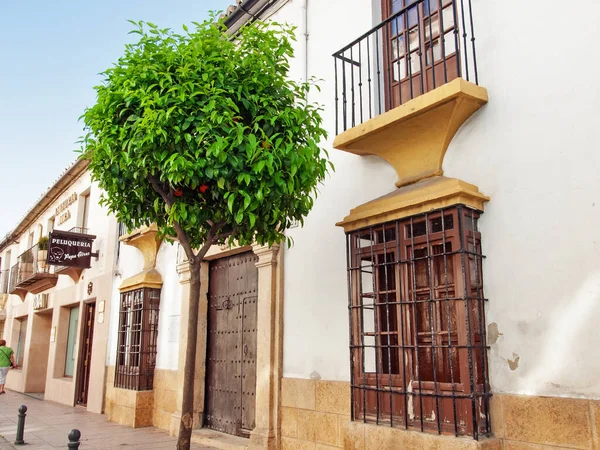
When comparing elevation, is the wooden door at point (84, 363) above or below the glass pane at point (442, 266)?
below

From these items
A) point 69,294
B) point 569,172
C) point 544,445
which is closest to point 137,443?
point 544,445

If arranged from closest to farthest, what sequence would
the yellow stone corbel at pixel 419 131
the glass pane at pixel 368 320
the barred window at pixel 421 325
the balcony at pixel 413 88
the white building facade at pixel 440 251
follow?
the white building facade at pixel 440 251 → the barred window at pixel 421 325 → the yellow stone corbel at pixel 419 131 → the balcony at pixel 413 88 → the glass pane at pixel 368 320

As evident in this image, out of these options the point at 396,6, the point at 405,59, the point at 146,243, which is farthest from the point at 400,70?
the point at 146,243

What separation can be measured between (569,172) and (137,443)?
642cm

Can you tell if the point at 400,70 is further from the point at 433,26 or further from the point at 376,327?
the point at 376,327

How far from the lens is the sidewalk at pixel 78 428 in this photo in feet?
24.6

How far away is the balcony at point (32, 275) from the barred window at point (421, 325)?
11.9 m

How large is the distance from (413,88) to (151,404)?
668 centimetres

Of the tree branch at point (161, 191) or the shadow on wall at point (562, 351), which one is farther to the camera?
the tree branch at point (161, 191)

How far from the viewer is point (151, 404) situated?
920cm

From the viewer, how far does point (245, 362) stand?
7.22 metres

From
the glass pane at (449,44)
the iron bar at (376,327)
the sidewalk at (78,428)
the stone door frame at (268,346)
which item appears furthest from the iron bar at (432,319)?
the sidewalk at (78,428)

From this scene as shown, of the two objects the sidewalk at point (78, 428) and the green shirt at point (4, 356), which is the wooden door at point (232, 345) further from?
the green shirt at point (4, 356)

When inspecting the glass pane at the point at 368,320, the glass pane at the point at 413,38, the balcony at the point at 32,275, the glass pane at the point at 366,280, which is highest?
the glass pane at the point at 413,38
